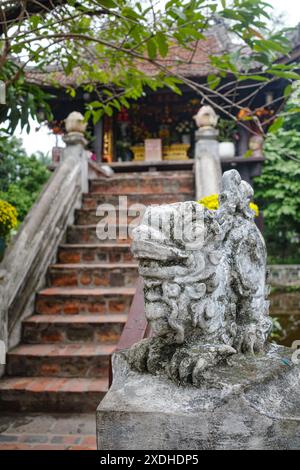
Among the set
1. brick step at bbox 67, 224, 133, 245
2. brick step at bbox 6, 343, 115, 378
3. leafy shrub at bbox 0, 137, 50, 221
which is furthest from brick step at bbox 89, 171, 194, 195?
leafy shrub at bbox 0, 137, 50, 221

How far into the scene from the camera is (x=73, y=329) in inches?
147

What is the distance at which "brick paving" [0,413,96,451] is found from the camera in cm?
263

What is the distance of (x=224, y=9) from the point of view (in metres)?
2.39

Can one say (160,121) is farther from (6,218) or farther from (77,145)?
(6,218)

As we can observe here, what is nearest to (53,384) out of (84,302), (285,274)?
(84,302)

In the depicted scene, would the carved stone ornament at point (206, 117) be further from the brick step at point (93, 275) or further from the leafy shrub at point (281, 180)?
the leafy shrub at point (281, 180)

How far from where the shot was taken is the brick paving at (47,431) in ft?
8.62

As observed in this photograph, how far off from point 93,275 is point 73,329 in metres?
0.73

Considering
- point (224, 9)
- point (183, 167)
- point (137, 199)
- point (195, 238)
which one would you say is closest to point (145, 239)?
point (195, 238)

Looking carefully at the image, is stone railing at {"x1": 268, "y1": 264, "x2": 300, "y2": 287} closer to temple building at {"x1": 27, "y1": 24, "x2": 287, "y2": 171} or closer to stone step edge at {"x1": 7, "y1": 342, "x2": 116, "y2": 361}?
temple building at {"x1": 27, "y1": 24, "x2": 287, "y2": 171}

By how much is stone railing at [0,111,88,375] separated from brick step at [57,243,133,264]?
0.14m

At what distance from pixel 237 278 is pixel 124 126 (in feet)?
33.1

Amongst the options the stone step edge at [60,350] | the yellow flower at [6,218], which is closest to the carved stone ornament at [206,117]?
the yellow flower at [6,218]
